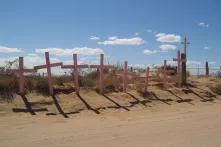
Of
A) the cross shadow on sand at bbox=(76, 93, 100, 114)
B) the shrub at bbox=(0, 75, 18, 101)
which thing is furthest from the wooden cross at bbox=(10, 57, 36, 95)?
the cross shadow on sand at bbox=(76, 93, 100, 114)

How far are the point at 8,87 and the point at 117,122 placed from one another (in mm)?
6044

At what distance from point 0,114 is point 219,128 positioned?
28.3 ft

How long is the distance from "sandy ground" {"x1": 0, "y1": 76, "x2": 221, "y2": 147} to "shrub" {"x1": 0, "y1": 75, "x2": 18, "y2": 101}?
0.53 meters

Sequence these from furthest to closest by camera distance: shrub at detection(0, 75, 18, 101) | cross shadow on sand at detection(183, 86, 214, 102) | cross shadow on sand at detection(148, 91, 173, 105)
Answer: cross shadow on sand at detection(183, 86, 214, 102) < cross shadow on sand at detection(148, 91, 173, 105) < shrub at detection(0, 75, 18, 101)

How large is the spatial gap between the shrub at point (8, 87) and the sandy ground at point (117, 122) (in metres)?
0.53

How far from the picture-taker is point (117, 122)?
50.9ft

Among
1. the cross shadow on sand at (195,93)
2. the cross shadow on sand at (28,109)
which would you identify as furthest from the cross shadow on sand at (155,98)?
the cross shadow on sand at (28,109)

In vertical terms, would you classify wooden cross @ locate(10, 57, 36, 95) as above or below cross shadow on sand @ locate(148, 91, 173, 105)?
above

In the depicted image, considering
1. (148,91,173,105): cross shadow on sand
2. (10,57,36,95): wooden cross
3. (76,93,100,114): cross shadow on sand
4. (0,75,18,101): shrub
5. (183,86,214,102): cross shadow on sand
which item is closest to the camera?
(0,75,18,101): shrub

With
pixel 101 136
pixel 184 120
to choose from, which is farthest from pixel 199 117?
pixel 101 136

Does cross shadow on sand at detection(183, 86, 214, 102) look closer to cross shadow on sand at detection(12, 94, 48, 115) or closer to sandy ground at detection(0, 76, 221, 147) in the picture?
sandy ground at detection(0, 76, 221, 147)

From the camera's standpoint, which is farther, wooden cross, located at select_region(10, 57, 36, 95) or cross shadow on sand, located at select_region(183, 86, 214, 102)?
cross shadow on sand, located at select_region(183, 86, 214, 102)

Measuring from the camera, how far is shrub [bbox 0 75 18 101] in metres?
17.7

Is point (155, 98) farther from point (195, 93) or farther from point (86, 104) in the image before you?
point (86, 104)
